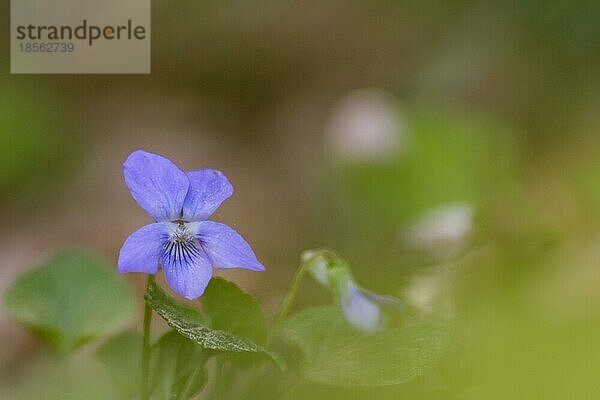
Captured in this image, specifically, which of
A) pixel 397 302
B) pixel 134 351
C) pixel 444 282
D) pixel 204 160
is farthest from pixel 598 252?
pixel 204 160

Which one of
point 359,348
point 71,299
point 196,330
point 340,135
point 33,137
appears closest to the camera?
point 196,330

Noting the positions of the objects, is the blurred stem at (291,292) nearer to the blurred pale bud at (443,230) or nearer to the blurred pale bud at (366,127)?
the blurred pale bud at (443,230)

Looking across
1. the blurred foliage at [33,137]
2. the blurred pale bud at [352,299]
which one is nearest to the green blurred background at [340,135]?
the blurred foliage at [33,137]

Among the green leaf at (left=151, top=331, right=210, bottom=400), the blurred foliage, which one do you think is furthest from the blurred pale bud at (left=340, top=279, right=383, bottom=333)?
the blurred foliage

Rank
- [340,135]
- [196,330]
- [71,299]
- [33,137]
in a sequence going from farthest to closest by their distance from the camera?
[340,135] → [33,137] → [71,299] → [196,330]

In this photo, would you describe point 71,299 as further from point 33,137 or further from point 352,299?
point 33,137

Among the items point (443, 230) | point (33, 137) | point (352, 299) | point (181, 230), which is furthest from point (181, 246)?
point (33, 137)
